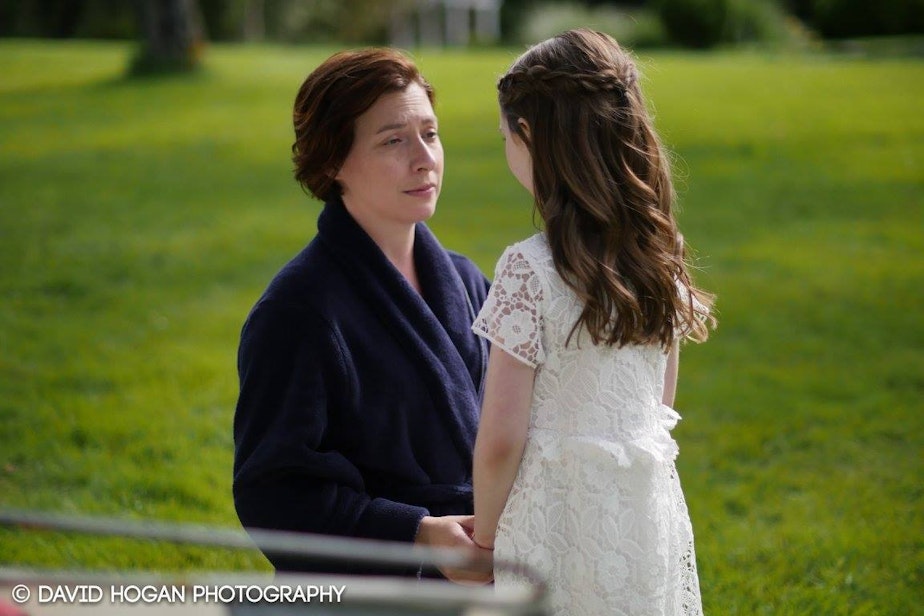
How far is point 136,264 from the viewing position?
29.1 feet

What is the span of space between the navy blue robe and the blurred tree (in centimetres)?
1579

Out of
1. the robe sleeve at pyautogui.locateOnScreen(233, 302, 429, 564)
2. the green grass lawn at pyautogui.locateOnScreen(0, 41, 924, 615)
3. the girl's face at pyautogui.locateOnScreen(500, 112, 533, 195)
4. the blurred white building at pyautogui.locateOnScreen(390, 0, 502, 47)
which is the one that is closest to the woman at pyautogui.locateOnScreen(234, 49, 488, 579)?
the robe sleeve at pyautogui.locateOnScreen(233, 302, 429, 564)

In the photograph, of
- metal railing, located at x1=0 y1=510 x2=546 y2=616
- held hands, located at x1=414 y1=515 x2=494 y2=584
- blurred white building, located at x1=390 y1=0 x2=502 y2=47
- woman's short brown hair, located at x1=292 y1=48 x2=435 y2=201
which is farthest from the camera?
blurred white building, located at x1=390 y1=0 x2=502 y2=47

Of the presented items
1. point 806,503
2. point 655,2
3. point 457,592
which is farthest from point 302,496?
point 655,2

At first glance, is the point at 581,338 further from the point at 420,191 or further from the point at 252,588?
the point at 252,588

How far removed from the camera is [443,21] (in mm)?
47688

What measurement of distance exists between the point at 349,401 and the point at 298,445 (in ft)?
0.58

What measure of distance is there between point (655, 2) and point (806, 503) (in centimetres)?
2633

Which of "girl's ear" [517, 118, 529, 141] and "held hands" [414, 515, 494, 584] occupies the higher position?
"girl's ear" [517, 118, 529, 141]

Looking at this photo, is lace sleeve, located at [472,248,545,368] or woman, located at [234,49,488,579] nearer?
lace sleeve, located at [472,248,545,368]

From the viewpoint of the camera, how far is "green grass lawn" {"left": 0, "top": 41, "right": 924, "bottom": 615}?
185 inches

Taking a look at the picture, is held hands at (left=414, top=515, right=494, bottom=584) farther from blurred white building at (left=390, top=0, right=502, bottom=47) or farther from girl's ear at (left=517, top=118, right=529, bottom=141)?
blurred white building at (left=390, top=0, right=502, bottom=47)

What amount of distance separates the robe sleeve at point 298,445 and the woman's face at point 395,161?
14.6 inches

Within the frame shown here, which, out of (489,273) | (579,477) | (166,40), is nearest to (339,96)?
(579,477)
